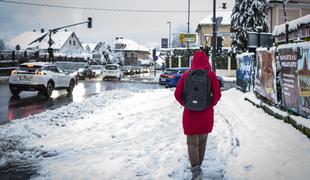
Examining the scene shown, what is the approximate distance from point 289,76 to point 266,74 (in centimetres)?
238

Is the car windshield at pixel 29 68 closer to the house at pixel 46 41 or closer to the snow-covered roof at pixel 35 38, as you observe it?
the house at pixel 46 41

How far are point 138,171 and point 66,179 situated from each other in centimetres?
104

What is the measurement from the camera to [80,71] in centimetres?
3522

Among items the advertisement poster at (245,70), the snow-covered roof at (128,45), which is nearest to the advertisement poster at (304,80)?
the advertisement poster at (245,70)

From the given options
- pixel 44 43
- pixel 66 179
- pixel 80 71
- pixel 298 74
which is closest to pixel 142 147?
pixel 66 179

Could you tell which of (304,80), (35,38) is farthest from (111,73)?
(35,38)

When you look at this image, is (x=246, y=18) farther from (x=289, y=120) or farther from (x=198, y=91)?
(x=198, y=91)

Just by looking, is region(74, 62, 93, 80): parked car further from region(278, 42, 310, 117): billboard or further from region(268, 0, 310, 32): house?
region(278, 42, 310, 117): billboard

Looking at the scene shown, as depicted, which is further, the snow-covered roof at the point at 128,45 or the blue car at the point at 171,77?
the snow-covered roof at the point at 128,45

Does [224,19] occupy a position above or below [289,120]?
above

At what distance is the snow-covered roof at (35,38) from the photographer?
8544 cm

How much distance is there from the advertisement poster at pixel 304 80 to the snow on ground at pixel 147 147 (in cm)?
50

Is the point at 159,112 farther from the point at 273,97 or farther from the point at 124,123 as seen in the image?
the point at 273,97

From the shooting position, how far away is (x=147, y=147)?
20.5 ft
